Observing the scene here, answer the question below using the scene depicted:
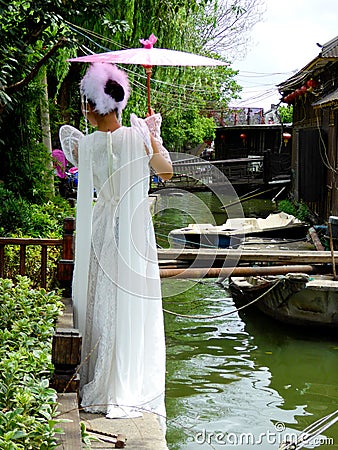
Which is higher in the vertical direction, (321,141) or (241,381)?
(321,141)

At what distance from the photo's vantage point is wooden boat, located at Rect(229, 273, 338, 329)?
9.73 m

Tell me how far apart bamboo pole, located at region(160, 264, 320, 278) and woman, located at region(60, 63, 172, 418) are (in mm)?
4085

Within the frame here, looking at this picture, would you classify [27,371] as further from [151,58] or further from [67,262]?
[151,58]

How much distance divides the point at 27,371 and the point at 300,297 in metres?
7.00

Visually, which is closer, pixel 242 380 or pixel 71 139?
pixel 71 139

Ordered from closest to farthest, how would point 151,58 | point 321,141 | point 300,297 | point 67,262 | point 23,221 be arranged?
point 151,58 < point 67,262 < point 23,221 < point 300,297 < point 321,141

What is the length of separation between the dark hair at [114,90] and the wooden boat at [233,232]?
7.87 metres

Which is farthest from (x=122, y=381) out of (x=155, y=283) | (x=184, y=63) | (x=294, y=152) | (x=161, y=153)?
(x=294, y=152)

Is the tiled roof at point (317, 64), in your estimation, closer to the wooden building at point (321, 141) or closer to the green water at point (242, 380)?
the wooden building at point (321, 141)

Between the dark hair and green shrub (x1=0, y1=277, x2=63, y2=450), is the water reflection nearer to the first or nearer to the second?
green shrub (x1=0, y1=277, x2=63, y2=450)

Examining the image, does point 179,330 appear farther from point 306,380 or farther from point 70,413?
point 70,413

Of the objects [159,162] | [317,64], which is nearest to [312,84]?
[317,64]

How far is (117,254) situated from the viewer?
187 inches

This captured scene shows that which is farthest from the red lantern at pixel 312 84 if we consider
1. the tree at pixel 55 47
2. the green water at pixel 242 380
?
the green water at pixel 242 380
